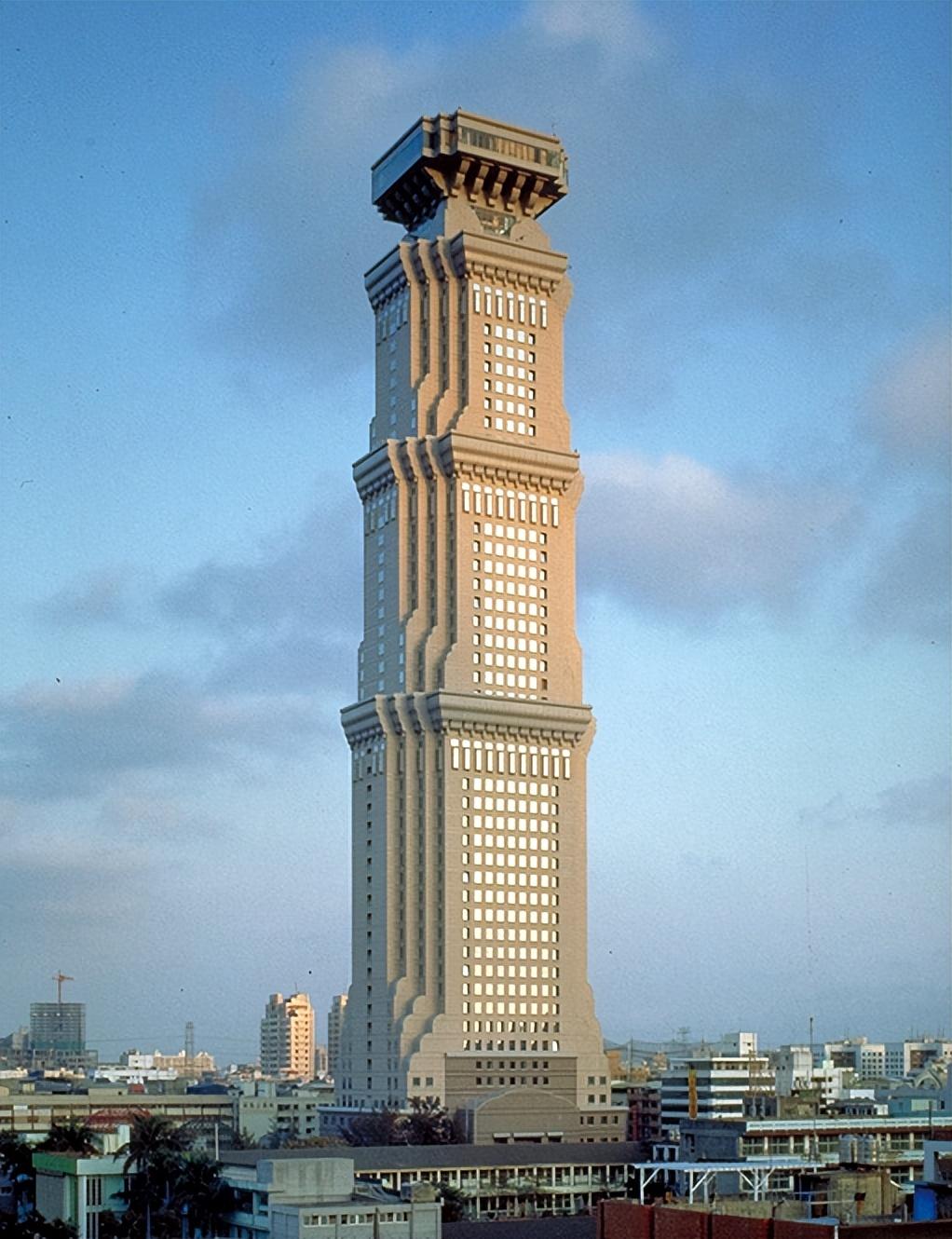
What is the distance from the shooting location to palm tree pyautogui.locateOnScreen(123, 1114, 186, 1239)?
16888cm

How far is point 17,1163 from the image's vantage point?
193 meters

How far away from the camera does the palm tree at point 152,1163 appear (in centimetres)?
16888

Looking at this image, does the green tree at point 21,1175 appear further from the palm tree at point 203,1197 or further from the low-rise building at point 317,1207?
the low-rise building at point 317,1207

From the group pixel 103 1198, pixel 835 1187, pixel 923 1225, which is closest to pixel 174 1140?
pixel 103 1198

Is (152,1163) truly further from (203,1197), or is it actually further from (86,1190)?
(203,1197)

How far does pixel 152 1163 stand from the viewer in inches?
6747

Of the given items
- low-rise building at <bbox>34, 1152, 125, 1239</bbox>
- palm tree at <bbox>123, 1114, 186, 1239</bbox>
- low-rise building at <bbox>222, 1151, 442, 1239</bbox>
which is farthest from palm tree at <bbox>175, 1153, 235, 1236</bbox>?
low-rise building at <bbox>34, 1152, 125, 1239</bbox>

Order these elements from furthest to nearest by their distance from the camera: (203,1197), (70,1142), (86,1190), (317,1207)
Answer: (70,1142), (86,1190), (203,1197), (317,1207)

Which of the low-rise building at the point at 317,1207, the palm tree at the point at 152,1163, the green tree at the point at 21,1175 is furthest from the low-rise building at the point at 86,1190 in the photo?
the low-rise building at the point at 317,1207

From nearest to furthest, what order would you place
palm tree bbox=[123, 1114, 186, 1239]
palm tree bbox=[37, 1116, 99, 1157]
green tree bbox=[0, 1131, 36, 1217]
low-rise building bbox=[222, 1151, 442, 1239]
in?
low-rise building bbox=[222, 1151, 442, 1239] → palm tree bbox=[123, 1114, 186, 1239] → green tree bbox=[0, 1131, 36, 1217] → palm tree bbox=[37, 1116, 99, 1157]

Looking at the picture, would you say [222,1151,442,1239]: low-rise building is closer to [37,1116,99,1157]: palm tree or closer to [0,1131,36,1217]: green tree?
[37,1116,99,1157]: palm tree

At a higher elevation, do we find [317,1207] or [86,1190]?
[317,1207]

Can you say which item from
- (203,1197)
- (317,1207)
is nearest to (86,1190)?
(203,1197)

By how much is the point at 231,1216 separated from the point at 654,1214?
204 feet
